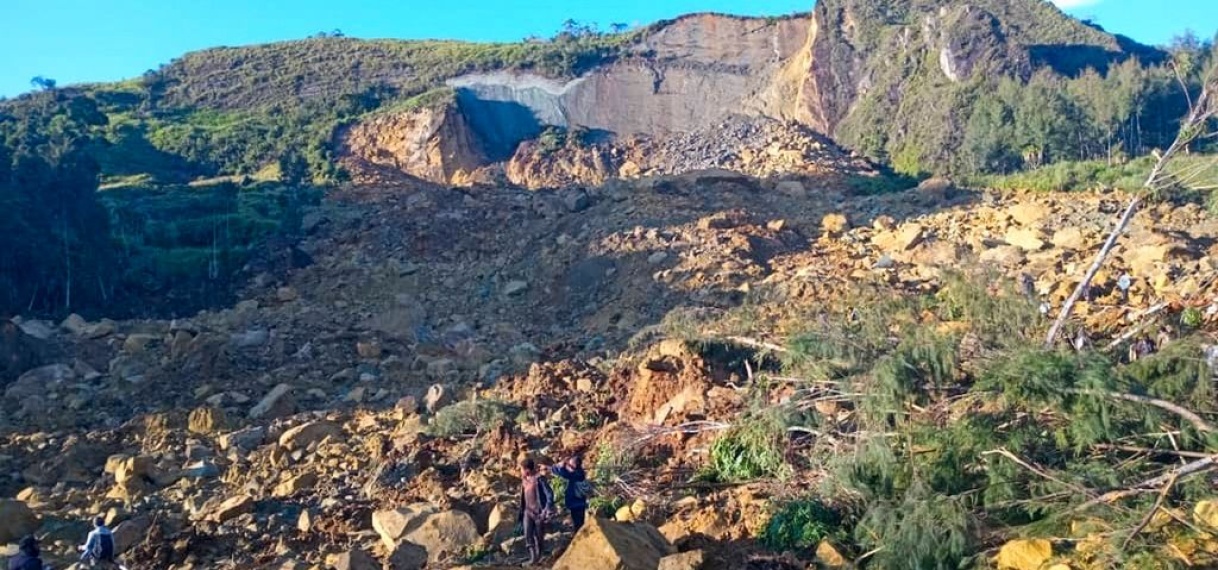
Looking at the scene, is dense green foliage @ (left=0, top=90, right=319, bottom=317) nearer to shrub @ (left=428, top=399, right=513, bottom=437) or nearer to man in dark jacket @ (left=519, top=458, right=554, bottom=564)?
shrub @ (left=428, top=399, right=513, bottom=437)

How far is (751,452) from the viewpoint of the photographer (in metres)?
6.38

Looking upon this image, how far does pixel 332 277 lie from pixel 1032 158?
17153 millimetres

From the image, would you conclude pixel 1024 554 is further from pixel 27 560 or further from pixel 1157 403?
pixel 27 560

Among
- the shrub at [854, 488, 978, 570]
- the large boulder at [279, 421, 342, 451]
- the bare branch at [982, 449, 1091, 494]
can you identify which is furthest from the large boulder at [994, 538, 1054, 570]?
the large boulder at [279, 421, 342, 451]

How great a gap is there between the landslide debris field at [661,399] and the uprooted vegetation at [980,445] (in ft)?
0.06

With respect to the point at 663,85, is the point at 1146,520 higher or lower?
lower

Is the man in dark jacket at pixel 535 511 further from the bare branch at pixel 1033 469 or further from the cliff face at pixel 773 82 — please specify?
the cliff face at pixel 773 82

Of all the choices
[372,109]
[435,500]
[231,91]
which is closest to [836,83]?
[372,109]

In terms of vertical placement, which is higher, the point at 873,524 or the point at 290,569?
the point at 873,524

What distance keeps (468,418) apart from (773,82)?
2467 cm

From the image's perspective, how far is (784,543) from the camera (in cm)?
545

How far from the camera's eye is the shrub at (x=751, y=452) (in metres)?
6.18

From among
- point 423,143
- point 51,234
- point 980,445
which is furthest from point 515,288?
point 423,143

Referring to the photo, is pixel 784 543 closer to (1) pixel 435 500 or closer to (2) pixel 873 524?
(2) pixel 873 524
